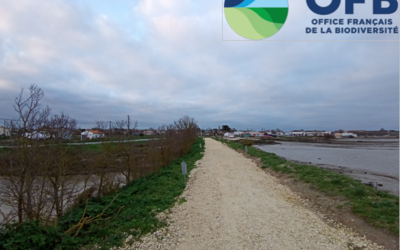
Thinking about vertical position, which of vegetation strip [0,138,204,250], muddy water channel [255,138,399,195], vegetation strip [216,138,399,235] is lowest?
muddy water channel [255,138,399,195]

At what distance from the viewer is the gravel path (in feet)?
13.3

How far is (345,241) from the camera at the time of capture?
4.12 meters

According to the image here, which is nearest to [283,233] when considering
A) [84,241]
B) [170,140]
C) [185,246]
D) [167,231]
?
[185,246]

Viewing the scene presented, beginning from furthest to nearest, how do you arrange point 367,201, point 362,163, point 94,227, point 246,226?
point 362,163
point 367,201
point 94,227
point 246,226

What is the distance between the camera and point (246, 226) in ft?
15.5

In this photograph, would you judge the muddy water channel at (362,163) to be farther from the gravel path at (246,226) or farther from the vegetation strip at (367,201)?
the gravel path at (246,226)

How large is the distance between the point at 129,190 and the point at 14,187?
15.0ft

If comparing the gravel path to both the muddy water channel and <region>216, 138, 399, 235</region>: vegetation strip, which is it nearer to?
<region>216, 138, 399, 235</region>: vegetation strip

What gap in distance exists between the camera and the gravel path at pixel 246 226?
Result: 4.04 metres

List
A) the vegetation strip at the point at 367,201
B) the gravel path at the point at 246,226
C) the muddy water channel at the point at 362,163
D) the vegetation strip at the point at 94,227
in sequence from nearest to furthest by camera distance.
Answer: the vegetation strip at the point at 94,227, the gravel path at the point at 246,226, the vegetation strip at the point at 367,201, the muddy water channel at the point at 362,163

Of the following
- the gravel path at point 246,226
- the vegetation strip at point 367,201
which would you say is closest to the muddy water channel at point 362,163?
the vegetation strip at point 367,201

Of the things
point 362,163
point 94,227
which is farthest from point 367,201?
point 362,163

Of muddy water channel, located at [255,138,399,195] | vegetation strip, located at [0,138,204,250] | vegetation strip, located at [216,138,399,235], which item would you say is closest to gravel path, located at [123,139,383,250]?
vegetation strip, located at [0,138,204,250]

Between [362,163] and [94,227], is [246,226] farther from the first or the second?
[362,163]
